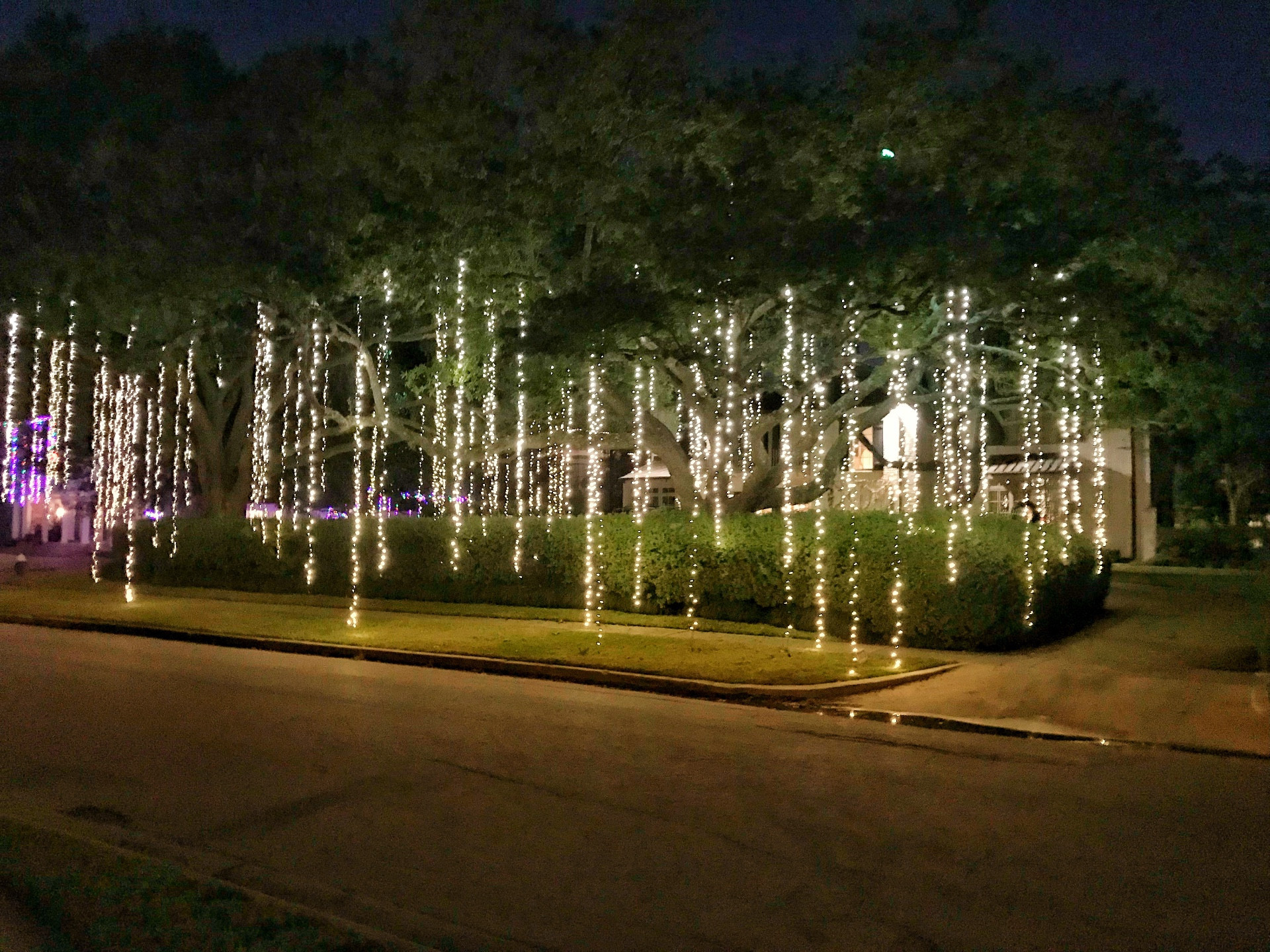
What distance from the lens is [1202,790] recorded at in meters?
8.16

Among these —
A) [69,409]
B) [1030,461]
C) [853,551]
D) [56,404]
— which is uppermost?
[56,404]

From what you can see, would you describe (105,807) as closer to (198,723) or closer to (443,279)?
(198,723)

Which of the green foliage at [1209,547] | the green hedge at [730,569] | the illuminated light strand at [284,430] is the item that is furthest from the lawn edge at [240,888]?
the green foliage at [1209,547]

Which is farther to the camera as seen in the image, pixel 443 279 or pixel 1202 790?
pixel 443 279

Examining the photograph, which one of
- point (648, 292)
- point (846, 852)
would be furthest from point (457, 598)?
point (846, 852)

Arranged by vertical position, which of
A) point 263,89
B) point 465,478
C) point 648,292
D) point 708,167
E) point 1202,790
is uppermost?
point 263,89

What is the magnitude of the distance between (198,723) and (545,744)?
3328 millimetres

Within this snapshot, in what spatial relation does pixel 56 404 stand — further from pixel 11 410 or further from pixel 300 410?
pixel 300 410

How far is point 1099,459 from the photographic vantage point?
88.2 feet

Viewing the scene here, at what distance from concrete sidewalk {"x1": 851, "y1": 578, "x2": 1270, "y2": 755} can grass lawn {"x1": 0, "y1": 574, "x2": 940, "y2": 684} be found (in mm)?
1136

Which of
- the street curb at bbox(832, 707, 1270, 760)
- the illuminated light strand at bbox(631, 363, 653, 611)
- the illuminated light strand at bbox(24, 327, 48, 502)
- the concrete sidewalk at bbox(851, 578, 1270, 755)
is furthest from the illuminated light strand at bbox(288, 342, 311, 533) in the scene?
the street curb at bbox(832, 707, 1270, 760)

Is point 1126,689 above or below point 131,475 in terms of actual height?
below

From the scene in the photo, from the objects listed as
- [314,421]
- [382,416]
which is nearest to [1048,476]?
[382,416]

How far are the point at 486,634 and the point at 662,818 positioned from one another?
33.0ft
